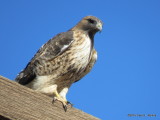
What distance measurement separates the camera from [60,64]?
464 centimetres

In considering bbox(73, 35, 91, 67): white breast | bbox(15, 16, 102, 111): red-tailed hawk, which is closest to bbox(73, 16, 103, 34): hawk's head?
bbox(15, 16, 102, 111): red-tailed hawk

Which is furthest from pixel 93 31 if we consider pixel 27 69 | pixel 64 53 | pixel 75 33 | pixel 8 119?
pixel 8 119

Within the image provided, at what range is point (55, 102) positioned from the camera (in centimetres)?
231

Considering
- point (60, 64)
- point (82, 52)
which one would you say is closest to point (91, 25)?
point (82, 52)

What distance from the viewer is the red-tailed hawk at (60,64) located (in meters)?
4.55

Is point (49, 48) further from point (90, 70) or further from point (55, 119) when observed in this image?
point (55, 119)

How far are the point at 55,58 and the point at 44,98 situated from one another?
245 centimetres

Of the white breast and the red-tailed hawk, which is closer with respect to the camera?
the red-tailed hawk

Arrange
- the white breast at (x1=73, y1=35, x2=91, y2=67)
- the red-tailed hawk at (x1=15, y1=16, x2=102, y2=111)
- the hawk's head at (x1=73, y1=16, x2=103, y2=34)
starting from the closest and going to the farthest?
the red-tailed hawk at (x1=15, y1=16, x2=102, y2=111), the white breast at (x1=73, y1=35, x2=91, y2=67), the hawk's head at (x1=73, y1=16, x2=103, y2=34)

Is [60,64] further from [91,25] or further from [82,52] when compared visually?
[91,25]

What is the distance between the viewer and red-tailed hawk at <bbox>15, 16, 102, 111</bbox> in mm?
4547

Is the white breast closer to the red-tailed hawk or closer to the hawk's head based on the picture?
the red-tailed hawk

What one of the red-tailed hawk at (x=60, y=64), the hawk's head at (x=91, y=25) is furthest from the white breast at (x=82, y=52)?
the hawk's head at (x=91, y=25)

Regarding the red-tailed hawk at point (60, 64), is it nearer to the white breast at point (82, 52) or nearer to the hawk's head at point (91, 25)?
the white breast at point (82, 52)
